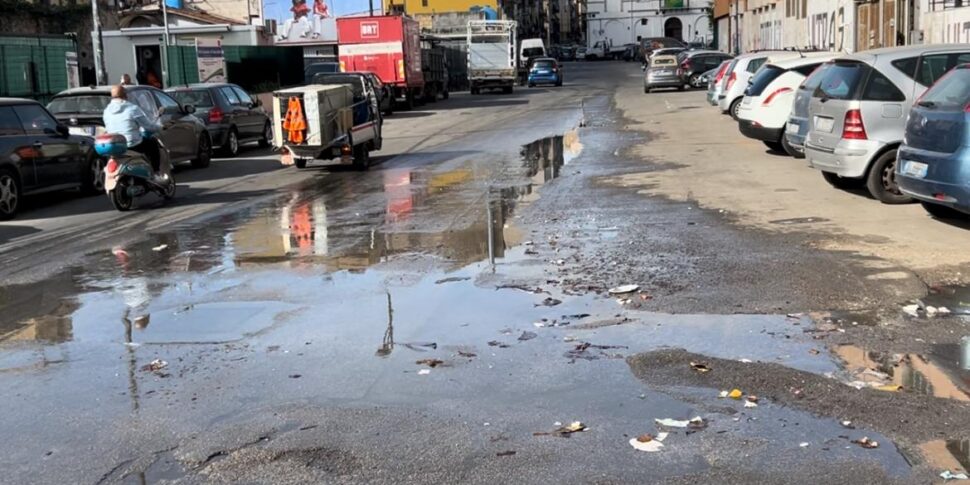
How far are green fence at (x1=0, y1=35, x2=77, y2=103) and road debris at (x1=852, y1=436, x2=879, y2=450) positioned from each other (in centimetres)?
2487

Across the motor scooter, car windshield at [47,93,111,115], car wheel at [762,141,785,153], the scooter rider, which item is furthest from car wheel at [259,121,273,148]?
car wheel at [762,141,785,153]

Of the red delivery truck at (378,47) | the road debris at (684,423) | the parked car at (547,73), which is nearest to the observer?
the road debris at (684,423)

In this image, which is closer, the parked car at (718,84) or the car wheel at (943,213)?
the car wheel at (943,213)

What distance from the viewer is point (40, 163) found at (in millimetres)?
14344

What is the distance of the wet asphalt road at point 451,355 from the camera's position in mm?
4871

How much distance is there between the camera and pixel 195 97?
2191 centimetres

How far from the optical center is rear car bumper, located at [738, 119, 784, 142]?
17.2m

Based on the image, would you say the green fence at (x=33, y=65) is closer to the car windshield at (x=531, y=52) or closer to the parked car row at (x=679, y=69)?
the parked car row at (x=679, y=69)

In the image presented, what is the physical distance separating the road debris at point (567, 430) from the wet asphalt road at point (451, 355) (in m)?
0.07

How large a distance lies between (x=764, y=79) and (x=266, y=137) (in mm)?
11869

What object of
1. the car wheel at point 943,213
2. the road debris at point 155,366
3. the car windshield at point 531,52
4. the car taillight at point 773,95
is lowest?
the road debris at point 155,366

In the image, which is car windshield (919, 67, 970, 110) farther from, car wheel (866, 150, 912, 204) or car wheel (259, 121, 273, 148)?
car wheel (259, 121, 273, 148)

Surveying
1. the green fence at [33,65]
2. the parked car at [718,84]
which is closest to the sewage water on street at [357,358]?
the green fence at [33,65]

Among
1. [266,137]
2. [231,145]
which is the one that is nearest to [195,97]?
[231,145]
